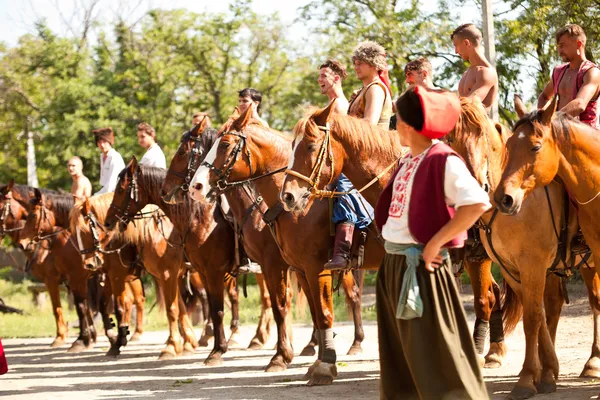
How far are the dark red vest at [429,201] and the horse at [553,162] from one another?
2023mm

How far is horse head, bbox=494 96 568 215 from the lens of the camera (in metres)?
6.67

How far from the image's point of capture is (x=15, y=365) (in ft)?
41.5

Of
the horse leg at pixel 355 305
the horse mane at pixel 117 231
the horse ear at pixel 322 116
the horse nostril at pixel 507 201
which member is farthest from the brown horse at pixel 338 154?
the horse mane at pixel 117 231

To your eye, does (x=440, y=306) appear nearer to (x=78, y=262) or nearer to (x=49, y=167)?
(x=78, y=262)

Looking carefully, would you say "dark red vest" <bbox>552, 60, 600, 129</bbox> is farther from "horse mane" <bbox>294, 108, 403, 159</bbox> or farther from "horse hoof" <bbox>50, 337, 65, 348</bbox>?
"horse hoof" <bbox>50, 337, 65, 348</bbox>

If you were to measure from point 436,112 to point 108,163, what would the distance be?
10119mm

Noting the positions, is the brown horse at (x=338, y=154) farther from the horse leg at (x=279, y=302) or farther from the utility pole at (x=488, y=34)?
the utility pole at (x=488, y=34)

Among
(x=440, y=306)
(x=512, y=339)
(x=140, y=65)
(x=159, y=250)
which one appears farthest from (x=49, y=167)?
(x=440, y=306)

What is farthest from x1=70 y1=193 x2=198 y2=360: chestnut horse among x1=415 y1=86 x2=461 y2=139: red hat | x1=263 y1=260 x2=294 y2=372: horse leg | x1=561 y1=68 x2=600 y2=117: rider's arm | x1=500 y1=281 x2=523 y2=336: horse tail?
x1=415 y1=86 x2=461 y2=139: red hat

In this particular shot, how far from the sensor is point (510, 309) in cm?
939

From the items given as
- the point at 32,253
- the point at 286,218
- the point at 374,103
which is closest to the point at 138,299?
the point at 32,253

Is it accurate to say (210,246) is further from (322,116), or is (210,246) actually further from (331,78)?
(322,116)

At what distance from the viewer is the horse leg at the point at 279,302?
1015 centimetres

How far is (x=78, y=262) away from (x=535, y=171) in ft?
31.3
